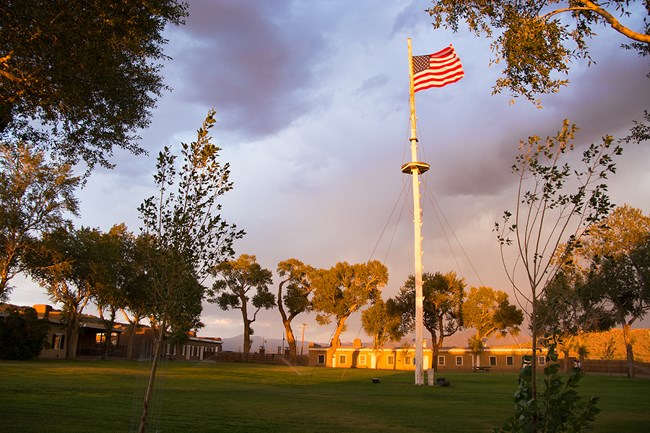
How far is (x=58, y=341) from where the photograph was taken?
5953 cm

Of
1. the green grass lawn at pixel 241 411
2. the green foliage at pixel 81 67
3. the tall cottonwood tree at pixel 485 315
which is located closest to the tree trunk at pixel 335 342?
the tall cottonwood tree at pixel 485 315

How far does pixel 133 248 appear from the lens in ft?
191

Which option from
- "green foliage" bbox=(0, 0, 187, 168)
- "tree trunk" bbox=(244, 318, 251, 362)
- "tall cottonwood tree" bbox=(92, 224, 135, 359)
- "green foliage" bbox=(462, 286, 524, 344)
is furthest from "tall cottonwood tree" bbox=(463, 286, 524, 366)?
"green foliage" bbox=(0, 0, 187, 168)

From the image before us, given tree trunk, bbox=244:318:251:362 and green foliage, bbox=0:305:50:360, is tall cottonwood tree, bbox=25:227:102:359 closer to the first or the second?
green foliage, bbox=0:305:50:360

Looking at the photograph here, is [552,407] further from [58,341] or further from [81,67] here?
[58,341]

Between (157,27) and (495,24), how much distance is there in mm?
7356

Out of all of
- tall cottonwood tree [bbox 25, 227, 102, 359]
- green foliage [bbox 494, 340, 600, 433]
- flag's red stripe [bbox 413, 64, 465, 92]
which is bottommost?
green foliage [bbox 494, 340, 600, 433]

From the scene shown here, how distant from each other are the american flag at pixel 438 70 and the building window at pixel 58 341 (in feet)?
162

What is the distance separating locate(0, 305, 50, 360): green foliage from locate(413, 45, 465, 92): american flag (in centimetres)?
3808

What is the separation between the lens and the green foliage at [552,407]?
5946mm

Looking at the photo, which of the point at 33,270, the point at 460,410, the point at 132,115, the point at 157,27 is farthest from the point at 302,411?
the point at 33,270

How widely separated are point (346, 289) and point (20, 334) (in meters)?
39.5

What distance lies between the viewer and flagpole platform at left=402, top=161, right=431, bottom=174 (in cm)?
3150

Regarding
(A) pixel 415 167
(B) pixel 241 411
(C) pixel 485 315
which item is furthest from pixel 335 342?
(B) pixel 241 411
